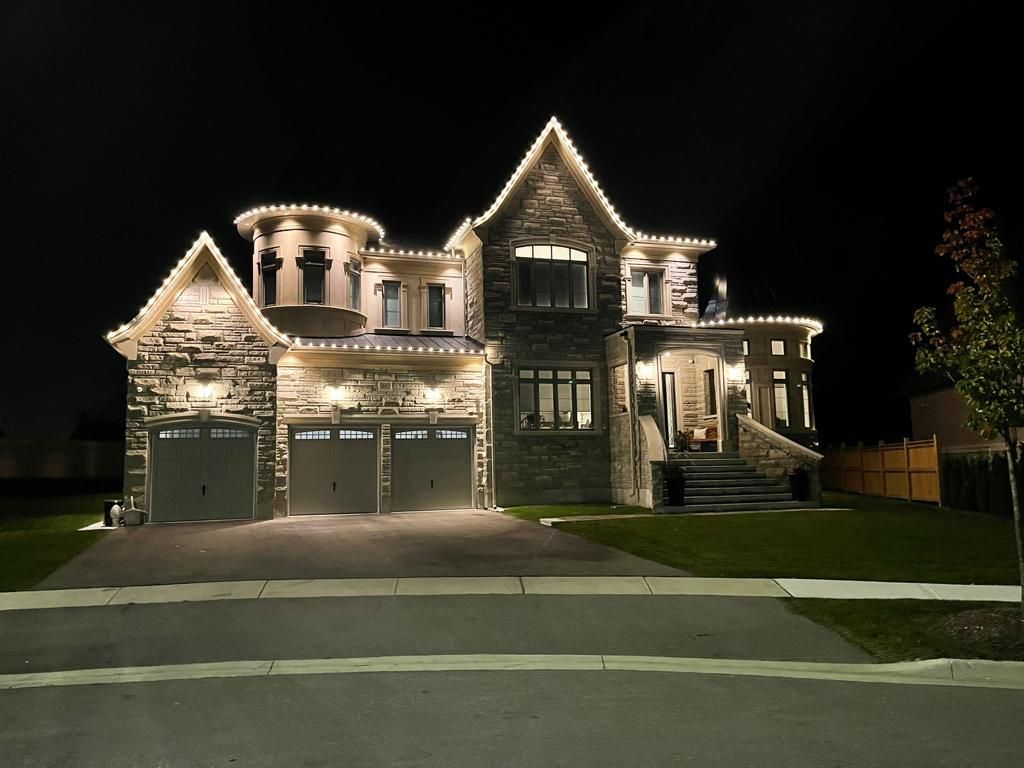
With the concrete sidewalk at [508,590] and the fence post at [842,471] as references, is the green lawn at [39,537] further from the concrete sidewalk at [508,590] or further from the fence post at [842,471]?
the fence post at [842,471]

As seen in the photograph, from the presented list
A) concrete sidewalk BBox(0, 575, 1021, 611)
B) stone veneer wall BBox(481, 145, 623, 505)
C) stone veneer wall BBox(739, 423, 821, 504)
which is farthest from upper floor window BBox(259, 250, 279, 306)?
stone veneer wall BBox(739, 423, 821, 504)

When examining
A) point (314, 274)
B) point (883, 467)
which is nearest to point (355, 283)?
point (314, 274)

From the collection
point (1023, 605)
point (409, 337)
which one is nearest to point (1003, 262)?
point (1023, 605)

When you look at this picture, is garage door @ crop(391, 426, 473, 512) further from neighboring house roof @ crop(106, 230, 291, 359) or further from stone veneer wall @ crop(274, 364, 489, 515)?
neighboring house roof @ crop(106, 230, 291, 359)

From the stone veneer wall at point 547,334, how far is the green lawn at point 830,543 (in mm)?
2826

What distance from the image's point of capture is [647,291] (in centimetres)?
2752

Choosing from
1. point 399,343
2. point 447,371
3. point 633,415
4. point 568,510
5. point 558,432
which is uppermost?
point 399,343

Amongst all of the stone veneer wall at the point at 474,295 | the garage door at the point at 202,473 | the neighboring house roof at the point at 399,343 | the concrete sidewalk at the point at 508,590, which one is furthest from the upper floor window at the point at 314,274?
the concrete sidewalk at the point at 508,590

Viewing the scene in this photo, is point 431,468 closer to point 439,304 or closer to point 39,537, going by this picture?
point 439,304

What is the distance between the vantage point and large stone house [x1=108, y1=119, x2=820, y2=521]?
824 inches

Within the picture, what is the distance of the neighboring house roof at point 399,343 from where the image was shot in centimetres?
2241

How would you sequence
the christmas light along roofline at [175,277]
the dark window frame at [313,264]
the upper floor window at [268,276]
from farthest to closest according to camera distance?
the upper floor window at [268,276], the dark window frame at [313,264], the christmas light along roofline at [175,277]

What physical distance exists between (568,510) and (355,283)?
10.2 metres

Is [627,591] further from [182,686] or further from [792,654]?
[182,686]
